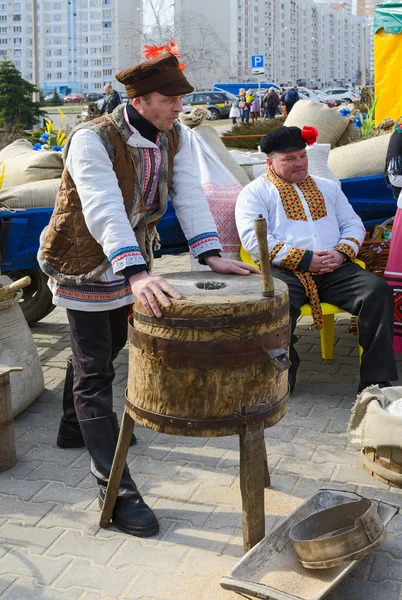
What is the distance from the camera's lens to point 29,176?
501 cm

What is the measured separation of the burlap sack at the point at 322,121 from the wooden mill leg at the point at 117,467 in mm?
3619

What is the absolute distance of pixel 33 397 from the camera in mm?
4438

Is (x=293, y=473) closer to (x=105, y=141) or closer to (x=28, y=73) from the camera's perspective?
(x=105, y=141)

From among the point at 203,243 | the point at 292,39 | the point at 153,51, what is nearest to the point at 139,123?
the point at 153,51

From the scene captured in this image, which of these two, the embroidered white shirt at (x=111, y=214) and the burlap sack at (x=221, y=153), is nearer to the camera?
Answer: the embroidered white shirt at (x=111, y=214)

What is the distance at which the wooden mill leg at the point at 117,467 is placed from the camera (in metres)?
2.98

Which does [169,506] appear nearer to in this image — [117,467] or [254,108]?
[117,467]

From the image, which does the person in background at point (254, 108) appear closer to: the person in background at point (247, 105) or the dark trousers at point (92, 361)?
the person in background at point (247, 105)

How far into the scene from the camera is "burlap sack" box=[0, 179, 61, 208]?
183 inches

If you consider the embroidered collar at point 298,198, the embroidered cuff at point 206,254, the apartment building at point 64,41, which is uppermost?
the apartment building at point 64,41

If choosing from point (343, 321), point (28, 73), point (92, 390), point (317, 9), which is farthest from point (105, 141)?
point (317, 9)

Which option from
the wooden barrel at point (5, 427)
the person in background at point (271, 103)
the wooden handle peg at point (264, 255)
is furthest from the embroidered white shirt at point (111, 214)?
the person in background at point (271, 103)

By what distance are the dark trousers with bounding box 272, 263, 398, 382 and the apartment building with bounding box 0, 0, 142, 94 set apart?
10234cm

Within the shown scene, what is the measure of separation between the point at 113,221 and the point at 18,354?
1707mm
